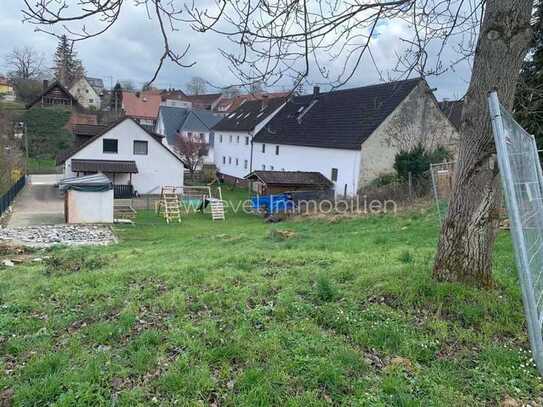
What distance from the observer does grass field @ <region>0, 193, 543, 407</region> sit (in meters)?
2.91

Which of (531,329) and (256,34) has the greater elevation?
(256,34)

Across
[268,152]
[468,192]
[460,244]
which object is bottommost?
[460,244]

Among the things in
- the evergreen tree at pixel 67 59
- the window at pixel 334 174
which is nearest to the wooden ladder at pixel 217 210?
the window at pixel 334 174

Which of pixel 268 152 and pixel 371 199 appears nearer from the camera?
pixel 371 199

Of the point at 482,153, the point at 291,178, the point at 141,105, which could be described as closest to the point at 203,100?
the point at 141,105

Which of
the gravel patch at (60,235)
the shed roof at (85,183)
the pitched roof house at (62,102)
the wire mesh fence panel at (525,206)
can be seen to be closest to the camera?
the wire mesh fence panel at (525,206)

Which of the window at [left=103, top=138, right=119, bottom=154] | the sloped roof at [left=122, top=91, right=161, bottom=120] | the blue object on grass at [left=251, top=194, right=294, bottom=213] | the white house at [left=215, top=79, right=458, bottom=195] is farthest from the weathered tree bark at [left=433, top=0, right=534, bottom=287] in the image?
the sloped roof at [left=122, top=91, right=161, bottom=120]

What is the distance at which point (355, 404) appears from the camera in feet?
9.02

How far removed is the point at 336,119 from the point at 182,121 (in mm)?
29130

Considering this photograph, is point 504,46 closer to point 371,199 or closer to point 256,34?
point 256,34

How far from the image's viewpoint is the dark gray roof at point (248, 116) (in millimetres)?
39406

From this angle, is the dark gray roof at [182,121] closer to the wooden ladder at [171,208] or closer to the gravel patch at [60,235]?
the wooden ladder at [171,208]

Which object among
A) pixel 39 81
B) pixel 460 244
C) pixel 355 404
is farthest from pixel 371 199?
pixel 39 81

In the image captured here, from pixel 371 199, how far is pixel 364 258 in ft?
50.9
